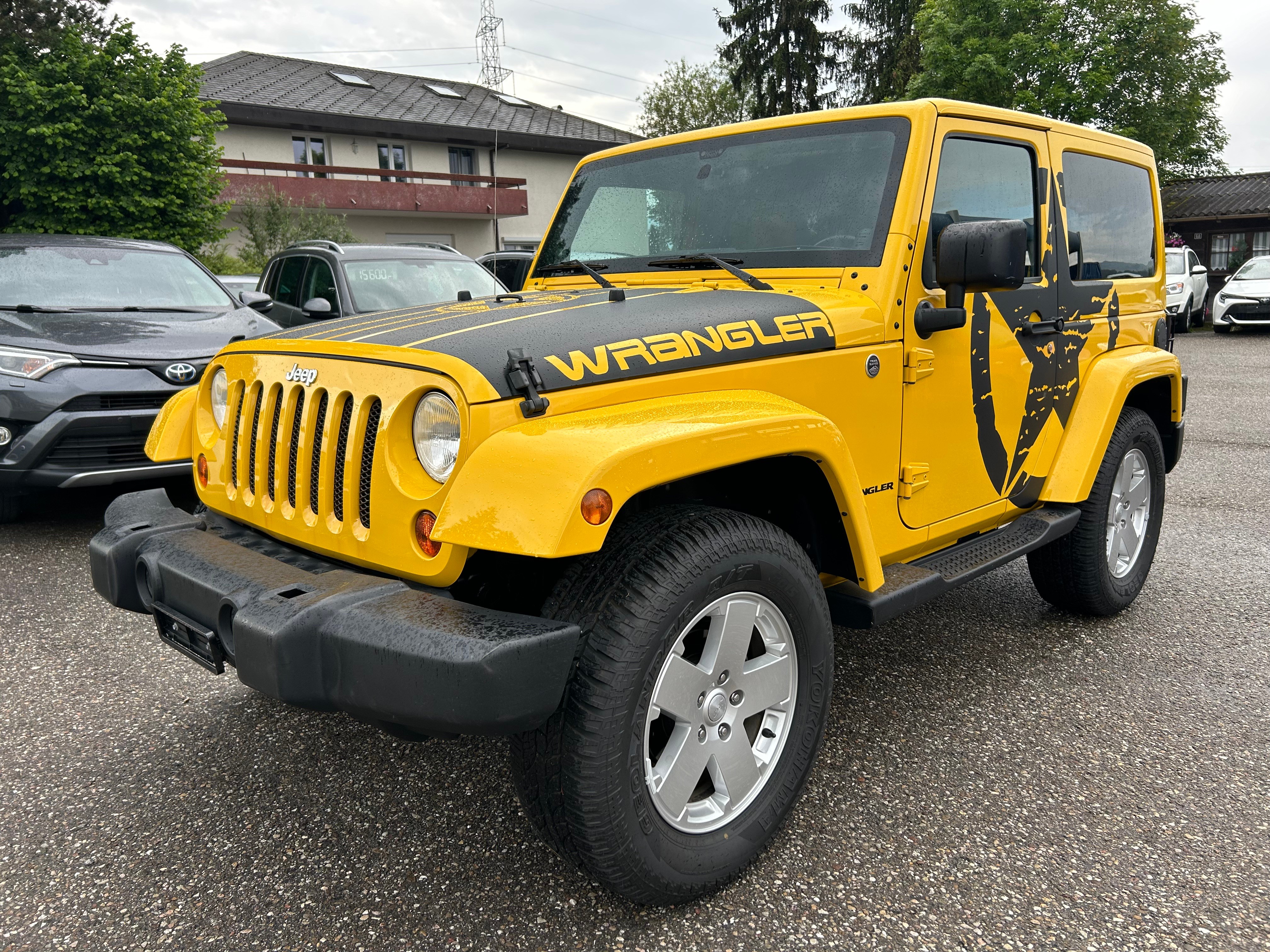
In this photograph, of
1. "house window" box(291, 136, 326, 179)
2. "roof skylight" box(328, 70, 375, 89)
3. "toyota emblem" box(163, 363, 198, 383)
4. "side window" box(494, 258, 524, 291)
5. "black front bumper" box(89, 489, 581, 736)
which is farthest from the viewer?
"roof skylight" box(328, 70, 375, 89)

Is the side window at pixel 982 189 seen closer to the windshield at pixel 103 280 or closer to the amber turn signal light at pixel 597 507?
the amber turn signal light at pixel 597 507

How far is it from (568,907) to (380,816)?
68cm

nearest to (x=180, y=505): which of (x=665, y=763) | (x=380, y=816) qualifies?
(x=380, y=816)

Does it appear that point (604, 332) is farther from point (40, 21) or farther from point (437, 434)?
point (40, 21)

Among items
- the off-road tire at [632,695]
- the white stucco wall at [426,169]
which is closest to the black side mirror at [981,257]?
the off-road tire at [632,695]

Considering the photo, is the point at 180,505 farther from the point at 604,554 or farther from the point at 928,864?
the point at 928,864

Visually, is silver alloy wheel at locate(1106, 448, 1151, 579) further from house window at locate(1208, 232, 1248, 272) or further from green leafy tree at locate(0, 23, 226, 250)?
house window at locate(1208, 232, 1248, 272)

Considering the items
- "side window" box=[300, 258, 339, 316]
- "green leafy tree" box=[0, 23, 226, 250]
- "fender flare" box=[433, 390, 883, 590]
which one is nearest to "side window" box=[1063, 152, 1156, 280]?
"fender flare" box=[433, 390, 883, 590]

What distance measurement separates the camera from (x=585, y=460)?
1.78m

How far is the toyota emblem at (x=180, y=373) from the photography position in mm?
5027

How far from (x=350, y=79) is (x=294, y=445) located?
1304 inches

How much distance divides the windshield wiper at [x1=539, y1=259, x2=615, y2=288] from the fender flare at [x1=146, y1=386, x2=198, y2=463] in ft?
4.39

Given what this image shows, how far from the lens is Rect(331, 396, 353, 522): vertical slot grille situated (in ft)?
7.00

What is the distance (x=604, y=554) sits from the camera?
200 cm
